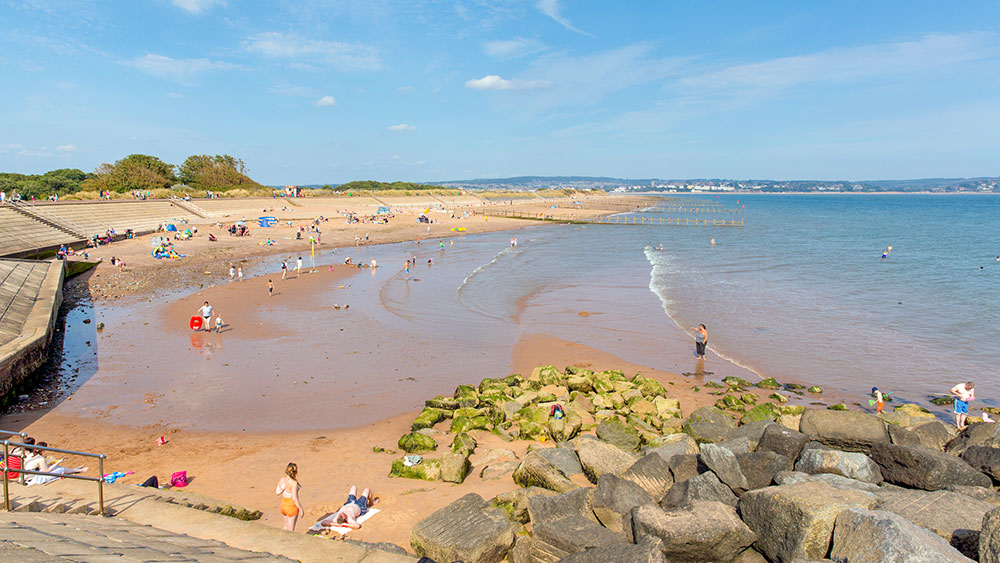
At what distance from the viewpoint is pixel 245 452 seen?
11688 mm

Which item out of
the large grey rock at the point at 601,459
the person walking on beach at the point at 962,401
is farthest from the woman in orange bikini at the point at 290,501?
the person walking on beach at the point at 962,401

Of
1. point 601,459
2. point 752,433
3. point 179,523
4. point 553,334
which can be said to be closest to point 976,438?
point 752,433

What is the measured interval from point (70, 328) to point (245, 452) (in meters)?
15.0

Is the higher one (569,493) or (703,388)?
(569,493)

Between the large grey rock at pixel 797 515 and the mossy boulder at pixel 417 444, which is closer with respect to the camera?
the large grey rock at pixel 797 515

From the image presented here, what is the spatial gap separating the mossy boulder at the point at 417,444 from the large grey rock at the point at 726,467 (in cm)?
547

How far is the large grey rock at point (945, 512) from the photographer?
20.1 feet

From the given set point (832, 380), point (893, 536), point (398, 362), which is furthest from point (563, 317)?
point (893, 536)

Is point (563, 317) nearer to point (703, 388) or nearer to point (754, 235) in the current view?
point (703, 388)

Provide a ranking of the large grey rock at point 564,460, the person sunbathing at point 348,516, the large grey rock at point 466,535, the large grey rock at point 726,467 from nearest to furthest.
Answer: the large grey rock at point 466,535 → the large grey rock at point 726,467 → the person sunbathing at point 348,516 → the large grey rock at point 564,460

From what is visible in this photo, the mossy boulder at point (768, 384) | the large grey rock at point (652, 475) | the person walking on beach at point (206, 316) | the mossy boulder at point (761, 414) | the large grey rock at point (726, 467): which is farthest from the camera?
the person walking on beach at point (206, 316)

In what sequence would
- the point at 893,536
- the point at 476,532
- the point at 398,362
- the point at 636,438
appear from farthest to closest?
1. the point at 398,362
2. the point at 636,438
3. the point at 476,532
4. the point at 893,536

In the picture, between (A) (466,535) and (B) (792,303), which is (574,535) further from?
(B) (792,303)

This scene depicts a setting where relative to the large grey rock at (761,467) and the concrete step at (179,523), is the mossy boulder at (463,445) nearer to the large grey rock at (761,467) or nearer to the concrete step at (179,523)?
the concrete step at (179,523)
